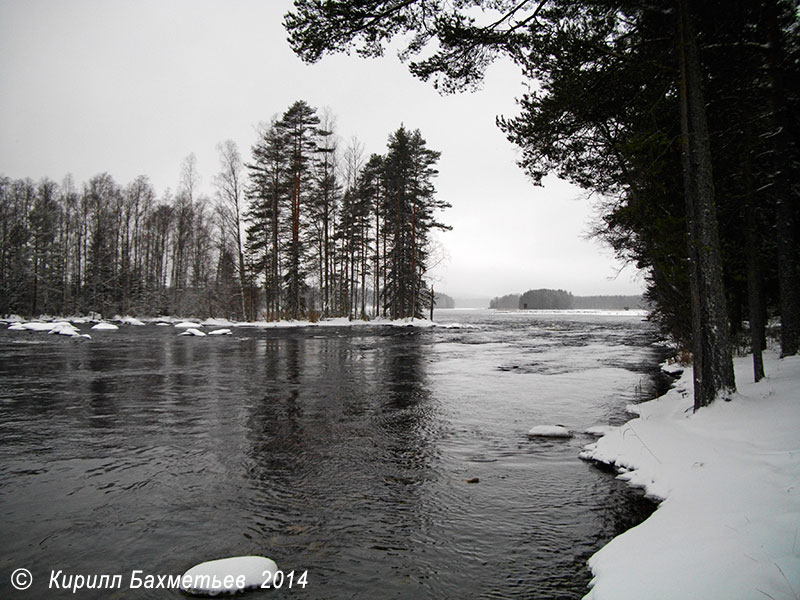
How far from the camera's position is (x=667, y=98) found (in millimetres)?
7730

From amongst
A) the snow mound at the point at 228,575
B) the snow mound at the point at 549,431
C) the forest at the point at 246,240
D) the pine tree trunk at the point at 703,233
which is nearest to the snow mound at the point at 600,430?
the snow mound at the point at 549,431

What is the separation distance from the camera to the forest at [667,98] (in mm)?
6391

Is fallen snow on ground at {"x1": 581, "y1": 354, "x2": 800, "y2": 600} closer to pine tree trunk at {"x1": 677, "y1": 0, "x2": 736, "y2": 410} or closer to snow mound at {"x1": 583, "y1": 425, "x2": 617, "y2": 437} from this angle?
snow mound at {"x1": 583, "y1": 425, "x2": 617, "y2": 437}

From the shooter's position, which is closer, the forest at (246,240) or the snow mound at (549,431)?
the snow mound at (549,431)

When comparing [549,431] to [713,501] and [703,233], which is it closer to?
[713,501]

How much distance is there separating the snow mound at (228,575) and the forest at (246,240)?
32126 mm

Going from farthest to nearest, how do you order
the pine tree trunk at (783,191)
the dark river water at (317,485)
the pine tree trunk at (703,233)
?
the pine tree trunk at (783,191) < the pine tree trunk at (703,233) < the dark river water at (317,485)

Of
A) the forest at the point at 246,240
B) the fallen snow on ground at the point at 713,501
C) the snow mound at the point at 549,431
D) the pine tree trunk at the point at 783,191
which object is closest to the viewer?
the fallen snow on ground at the point at 713,501

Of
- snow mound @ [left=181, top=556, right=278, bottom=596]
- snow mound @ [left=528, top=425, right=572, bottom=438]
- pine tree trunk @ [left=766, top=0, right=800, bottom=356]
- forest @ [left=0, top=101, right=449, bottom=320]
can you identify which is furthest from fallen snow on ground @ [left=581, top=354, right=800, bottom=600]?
forest @ [left=0, top=101, right=449, bottom=320]

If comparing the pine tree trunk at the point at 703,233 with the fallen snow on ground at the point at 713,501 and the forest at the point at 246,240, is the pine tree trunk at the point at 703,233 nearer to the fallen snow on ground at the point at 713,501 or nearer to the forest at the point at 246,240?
the fallen snow on ground at the point at 713,501

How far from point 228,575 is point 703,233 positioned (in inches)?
293

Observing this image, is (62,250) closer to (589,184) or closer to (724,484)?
(589,184)

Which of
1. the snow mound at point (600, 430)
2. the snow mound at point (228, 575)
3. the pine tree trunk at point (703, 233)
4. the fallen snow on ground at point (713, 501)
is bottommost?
the snow mound at point (600, 430)

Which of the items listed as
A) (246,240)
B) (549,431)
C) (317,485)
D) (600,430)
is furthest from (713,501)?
(246,240)
